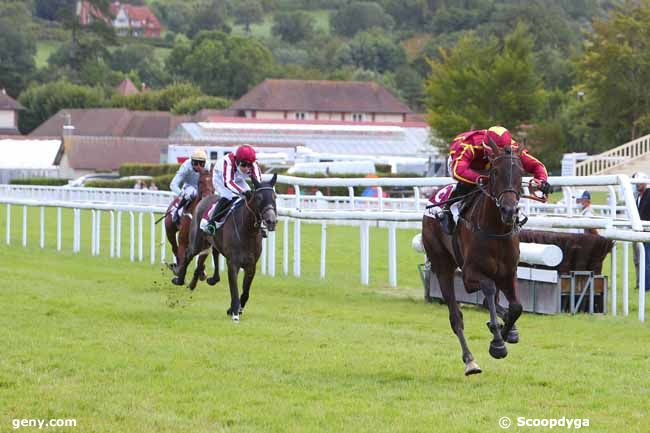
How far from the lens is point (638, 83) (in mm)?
48062

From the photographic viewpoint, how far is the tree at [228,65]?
409 feet

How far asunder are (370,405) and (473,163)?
230cm

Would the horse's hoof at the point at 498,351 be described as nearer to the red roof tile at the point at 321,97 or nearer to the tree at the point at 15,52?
the red roof tile at the point at 321,97

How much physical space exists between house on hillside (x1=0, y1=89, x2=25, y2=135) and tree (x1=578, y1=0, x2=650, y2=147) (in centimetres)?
6553

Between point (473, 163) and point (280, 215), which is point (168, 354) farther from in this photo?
point (280, 215)

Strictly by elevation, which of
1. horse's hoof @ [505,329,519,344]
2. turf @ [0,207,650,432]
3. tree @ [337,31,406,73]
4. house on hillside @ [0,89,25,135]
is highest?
tree @ [337,31,406,73]

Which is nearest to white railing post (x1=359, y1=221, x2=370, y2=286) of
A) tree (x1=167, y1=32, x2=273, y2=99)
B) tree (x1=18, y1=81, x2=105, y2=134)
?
tree (x1=18, y1=81, x2=105, y2=134)

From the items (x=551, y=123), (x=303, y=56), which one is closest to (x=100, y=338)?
(x=551, y=123)

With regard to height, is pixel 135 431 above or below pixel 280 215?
below

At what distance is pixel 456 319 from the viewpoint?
9055 millimetres

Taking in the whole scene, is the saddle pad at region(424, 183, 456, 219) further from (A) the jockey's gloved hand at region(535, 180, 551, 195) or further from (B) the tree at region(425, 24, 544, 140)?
(B) the tree at region(425, 24, 544, 140)

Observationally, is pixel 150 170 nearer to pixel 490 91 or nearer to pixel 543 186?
pixel 490 91

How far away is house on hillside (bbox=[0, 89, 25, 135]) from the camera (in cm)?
10719

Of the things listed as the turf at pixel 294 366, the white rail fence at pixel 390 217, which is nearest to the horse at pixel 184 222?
the turf at pixel 294 366
